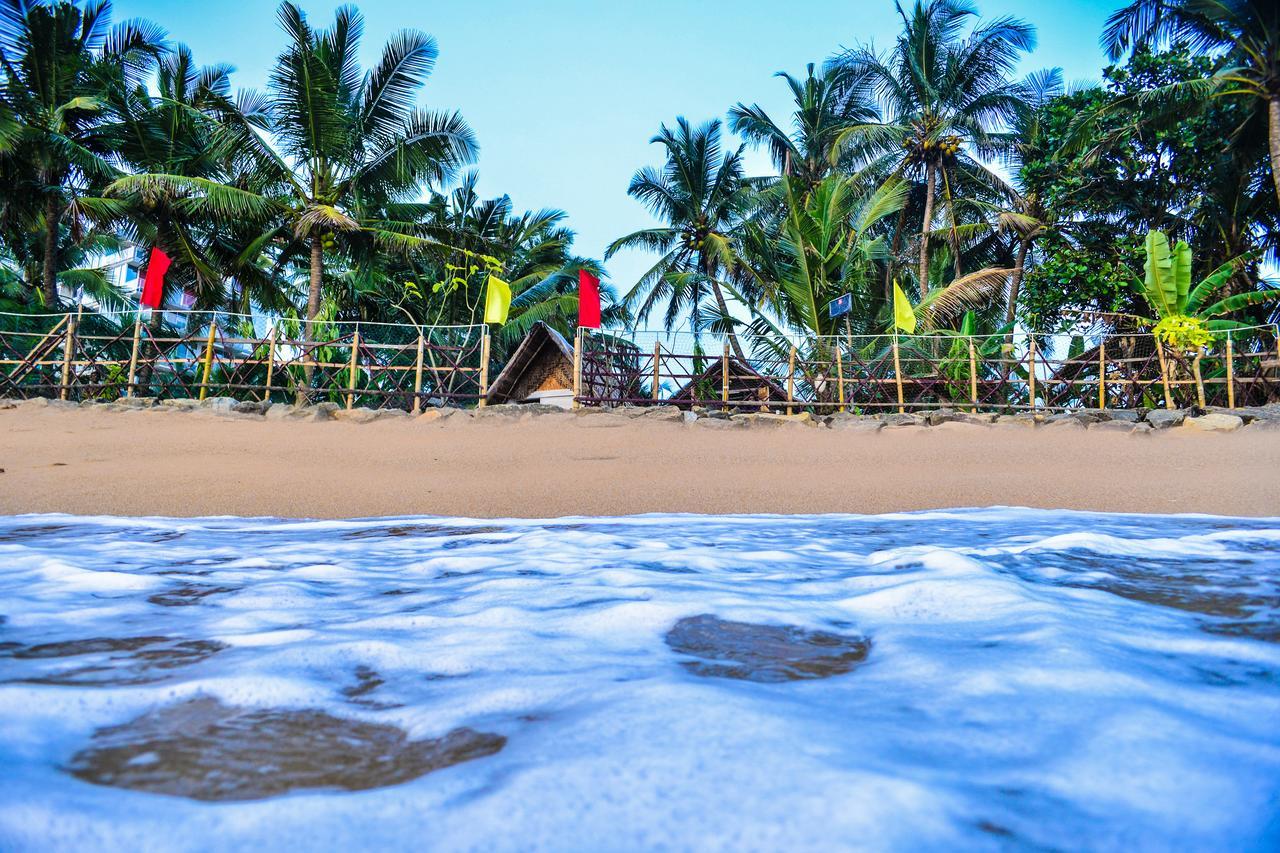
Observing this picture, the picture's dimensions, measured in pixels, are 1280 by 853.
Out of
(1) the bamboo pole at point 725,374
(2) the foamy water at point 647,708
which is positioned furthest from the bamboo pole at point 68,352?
(2) the foamy water at point 647,708

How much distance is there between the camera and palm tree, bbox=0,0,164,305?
46.7ft

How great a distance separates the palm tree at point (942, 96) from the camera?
19.1 metres

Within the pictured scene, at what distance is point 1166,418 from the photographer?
8.78 m

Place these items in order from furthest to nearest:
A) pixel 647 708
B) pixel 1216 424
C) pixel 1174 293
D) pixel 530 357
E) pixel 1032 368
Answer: pixel 530 357, pixel 1032 368, pixel 1174 293, pixel 1216 424, pixel 647 708

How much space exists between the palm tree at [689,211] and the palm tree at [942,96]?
3333 mm

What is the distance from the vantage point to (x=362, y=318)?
76.6ft

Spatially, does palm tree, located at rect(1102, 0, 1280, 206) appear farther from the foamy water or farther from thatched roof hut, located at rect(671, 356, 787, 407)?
the foamy water

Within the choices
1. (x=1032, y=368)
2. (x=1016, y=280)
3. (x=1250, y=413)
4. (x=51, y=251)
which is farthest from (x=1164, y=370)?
(x=51, y=251)

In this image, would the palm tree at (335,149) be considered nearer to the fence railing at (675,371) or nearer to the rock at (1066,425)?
the fence railing at (675,371)

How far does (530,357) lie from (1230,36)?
13836 millimetres

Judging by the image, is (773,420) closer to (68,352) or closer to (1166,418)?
(1166,418)

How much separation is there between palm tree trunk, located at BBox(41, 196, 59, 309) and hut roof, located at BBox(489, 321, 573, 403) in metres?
9.05

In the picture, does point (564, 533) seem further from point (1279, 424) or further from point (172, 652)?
point (1279, 424)

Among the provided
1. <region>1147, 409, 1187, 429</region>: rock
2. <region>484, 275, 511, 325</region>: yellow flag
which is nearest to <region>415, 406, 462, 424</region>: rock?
<region>484, 275, 511, 325</region>: yellow flag
